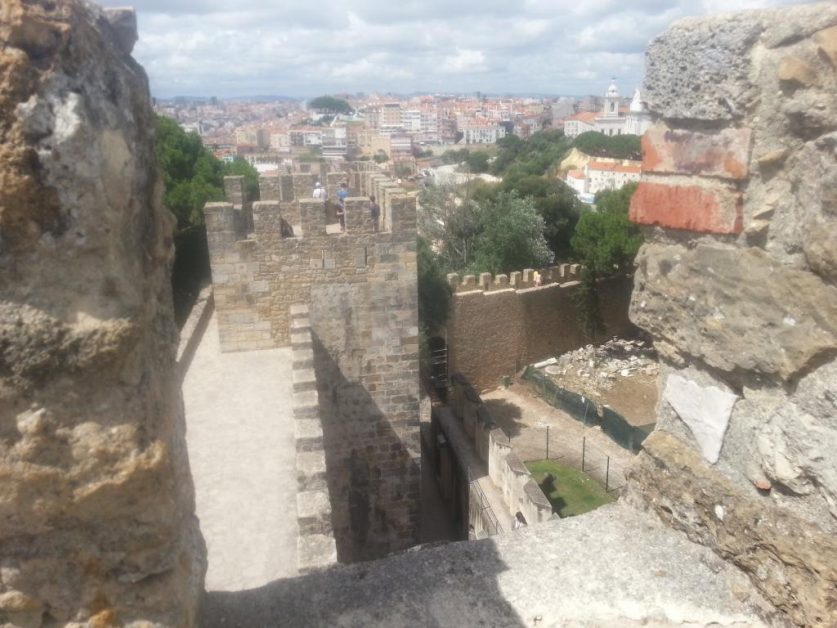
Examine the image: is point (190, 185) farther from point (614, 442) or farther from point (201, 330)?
point (614, 442)

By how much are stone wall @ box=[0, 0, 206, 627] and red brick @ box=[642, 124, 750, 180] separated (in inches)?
62.2

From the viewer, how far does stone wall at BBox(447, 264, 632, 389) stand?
16156 millimetres

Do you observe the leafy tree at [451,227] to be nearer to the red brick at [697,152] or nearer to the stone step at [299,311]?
the stone step at [299,311]

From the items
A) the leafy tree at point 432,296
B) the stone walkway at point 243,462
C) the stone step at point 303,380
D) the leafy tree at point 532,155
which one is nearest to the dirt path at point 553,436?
the leafy tree at point 432,296

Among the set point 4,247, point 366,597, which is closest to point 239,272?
point 366,597

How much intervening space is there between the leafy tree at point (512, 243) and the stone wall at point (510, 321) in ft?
5.20

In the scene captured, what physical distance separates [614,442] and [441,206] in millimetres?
10589

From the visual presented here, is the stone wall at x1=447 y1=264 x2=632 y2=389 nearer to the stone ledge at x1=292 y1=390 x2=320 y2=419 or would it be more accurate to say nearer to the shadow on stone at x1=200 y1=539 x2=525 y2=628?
the stone ledge at x1=292 y1=390 x2=320 y2=419

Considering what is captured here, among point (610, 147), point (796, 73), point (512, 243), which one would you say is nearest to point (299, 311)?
point (796, 73)

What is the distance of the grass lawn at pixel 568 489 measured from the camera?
11383 millimetres

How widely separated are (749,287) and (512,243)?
17.5 metres

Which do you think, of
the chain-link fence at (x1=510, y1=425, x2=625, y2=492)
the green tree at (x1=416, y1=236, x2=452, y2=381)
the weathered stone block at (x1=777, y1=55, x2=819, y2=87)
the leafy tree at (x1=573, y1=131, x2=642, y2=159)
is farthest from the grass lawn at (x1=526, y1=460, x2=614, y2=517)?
the leafy tree at (x1=573, y1=131, x2=642, y2=159)

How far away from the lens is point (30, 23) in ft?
4.42

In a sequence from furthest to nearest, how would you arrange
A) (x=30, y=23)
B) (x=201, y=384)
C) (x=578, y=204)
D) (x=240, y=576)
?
(x=578, y=204), (x=201, y=384), (x=240, y=576), (x=30, y=23)
